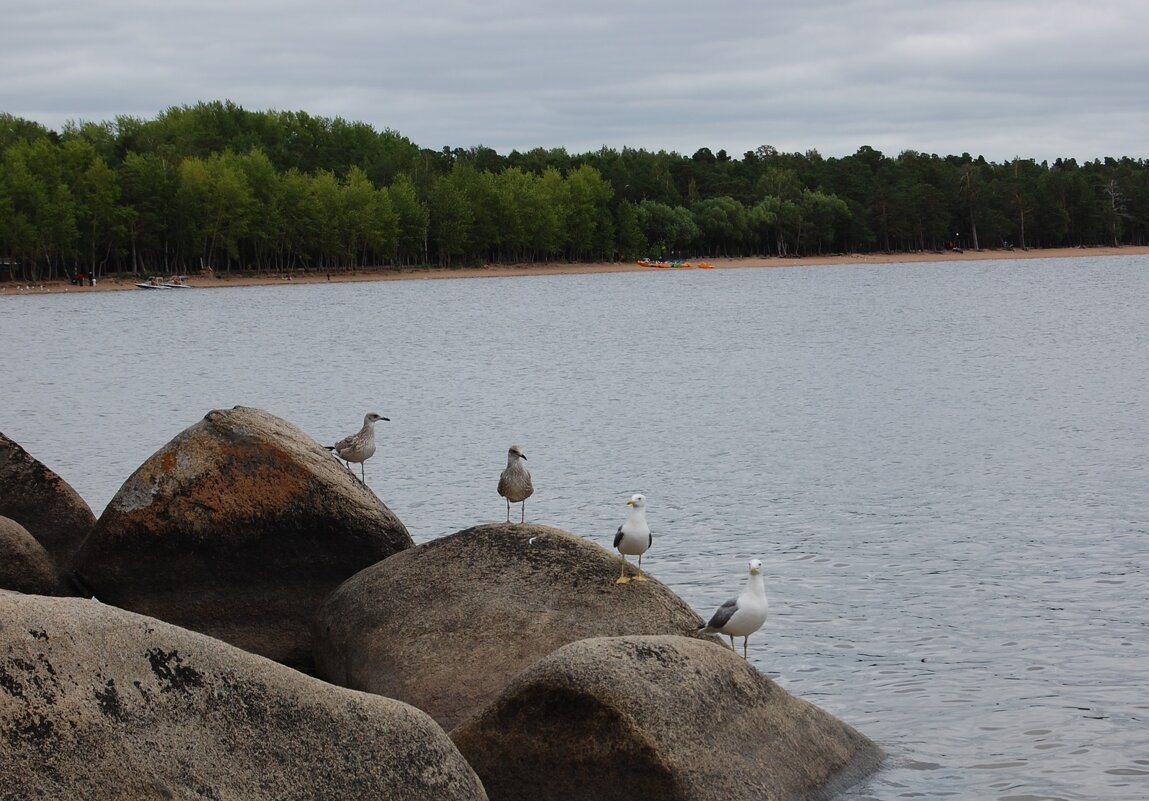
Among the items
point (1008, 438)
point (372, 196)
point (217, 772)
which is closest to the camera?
point (217, 772)

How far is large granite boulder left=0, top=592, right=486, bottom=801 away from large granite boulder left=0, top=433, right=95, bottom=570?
349 inches

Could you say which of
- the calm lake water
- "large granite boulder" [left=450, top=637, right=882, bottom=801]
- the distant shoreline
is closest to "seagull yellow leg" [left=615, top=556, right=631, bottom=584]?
Answer: "large granite boulder" [left=450, top=637, right=882, bottom=801]

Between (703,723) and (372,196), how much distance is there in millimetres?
139055

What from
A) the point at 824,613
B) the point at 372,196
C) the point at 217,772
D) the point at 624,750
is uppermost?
the point at 372,196

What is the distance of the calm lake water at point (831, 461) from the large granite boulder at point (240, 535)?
457cm

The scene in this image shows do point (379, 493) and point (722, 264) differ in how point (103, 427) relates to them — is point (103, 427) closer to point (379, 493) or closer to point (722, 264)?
point (379, 493)

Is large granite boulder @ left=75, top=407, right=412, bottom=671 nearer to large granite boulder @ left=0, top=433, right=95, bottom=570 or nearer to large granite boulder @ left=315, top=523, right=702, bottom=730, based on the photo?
large granite boulder @ left=315, top=523, right=702, bottom=730

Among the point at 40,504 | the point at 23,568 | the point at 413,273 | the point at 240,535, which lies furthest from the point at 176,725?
the point at 413,273

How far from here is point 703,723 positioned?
8656mm

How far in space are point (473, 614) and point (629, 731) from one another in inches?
103

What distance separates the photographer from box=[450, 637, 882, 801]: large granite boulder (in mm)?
8305

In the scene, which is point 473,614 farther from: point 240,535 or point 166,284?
point 166,284

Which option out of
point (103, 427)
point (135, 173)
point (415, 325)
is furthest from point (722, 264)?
point (103, 427)

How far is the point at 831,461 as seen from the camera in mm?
27844
